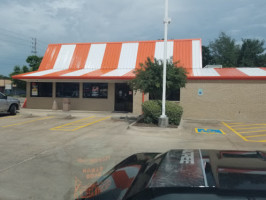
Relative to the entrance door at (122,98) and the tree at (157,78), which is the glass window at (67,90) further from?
the tree at (157,78)

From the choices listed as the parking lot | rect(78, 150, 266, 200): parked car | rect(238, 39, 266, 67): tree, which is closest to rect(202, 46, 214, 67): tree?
rect(238, 39, 266, 67): tree

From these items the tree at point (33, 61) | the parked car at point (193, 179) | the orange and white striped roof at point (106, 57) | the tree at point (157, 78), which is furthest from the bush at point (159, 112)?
the tree at point (33, 61)

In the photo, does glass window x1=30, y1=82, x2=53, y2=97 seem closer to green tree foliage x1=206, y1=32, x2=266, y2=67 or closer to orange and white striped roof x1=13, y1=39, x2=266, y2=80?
orange and white striped roof x1=13, y1=39, x2=266, y2=80

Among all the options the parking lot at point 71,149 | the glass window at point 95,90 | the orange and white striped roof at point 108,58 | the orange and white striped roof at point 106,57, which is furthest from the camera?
the glass window at point 95,90

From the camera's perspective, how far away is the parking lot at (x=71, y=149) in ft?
15.0

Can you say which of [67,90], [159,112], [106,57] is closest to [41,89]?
[67,90]

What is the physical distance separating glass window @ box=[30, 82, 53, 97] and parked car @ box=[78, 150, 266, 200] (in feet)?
63.7

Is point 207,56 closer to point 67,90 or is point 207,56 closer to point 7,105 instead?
point 67,90

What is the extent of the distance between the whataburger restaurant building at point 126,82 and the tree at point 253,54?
33.7m

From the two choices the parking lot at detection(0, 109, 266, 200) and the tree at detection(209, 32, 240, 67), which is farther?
the tree at detection(209, 32, 240, 67)

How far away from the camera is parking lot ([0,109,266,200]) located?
15.0 ft

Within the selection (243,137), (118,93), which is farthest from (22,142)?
(118,93)

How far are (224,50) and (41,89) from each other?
49.4 m

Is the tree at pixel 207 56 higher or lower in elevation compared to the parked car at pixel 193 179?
higher
